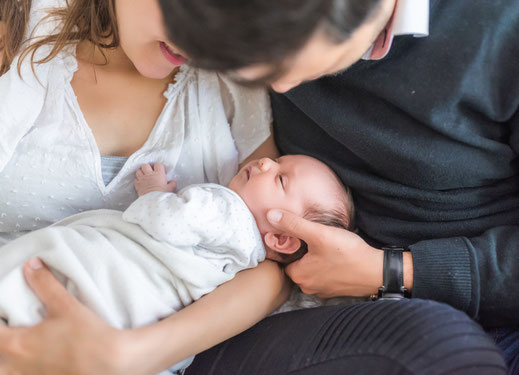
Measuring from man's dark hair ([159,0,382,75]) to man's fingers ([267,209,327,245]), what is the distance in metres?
0.47

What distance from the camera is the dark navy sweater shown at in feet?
3.41

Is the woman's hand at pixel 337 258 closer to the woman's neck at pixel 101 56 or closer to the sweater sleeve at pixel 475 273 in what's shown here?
the sweater sleeve at pixel 475 273

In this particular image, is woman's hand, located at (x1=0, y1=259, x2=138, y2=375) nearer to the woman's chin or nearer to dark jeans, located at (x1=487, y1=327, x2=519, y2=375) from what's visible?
the woman's chin

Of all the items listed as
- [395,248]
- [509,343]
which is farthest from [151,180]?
[509,343]

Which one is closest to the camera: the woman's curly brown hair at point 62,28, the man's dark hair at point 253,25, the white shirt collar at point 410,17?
the man's dark hair at point 253,25

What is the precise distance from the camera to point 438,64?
3.48 ft

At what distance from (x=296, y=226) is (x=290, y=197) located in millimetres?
109

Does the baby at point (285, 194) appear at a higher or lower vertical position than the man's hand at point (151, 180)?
lower

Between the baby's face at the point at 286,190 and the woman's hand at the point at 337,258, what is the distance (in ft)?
0.18

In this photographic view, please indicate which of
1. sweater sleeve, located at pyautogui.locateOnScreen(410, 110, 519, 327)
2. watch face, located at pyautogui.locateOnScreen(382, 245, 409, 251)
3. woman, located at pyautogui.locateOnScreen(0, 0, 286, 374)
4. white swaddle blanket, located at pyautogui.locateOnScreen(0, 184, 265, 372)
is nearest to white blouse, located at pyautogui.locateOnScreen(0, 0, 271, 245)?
woman, located at pyautogui.locateOnScreen(0, 0, 286, 374)

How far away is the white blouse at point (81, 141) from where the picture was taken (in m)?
1.18

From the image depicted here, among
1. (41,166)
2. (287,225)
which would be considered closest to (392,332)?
(287,225)

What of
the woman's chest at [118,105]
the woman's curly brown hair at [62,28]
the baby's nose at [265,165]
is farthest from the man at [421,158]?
the woman's curly brown hair at [62,28]

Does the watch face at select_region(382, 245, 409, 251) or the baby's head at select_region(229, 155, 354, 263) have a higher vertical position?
the baby's head at select_region(229, 155, 354, 263)
